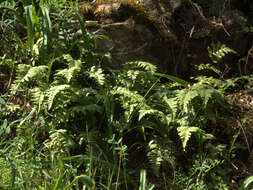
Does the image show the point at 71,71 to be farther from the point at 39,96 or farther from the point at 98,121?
the point at 98,121

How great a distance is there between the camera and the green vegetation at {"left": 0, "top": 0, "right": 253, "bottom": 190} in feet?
8.85

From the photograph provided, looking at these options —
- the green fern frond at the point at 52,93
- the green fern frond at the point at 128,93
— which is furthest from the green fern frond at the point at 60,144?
the green fern frond at the point at 128,93

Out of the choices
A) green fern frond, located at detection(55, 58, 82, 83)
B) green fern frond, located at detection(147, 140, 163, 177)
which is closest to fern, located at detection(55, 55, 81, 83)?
green fern frond, located at detection(55, 58, 82, 83)

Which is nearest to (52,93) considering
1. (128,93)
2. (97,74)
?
(97,74)

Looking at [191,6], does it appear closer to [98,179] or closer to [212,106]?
[212,106]

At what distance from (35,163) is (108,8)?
2.26 meters

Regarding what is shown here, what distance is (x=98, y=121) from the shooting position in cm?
321

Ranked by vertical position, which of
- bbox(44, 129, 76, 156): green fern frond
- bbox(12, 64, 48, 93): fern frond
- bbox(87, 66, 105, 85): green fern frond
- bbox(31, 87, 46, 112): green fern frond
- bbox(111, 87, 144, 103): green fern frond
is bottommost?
bbox(44, 129, 76, 156): green fern frond

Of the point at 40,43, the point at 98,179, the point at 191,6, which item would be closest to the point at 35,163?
the point at 98,179

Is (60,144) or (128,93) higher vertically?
(128,93)

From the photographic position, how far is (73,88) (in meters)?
2.99

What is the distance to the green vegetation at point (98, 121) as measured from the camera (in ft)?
8.85

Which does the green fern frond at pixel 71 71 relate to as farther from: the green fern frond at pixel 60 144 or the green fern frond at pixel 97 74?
the green fern frond at pixel 60 144

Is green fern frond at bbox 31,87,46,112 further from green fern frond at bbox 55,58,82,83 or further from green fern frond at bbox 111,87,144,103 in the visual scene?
green fern frond at bbox 111,87,144,103
